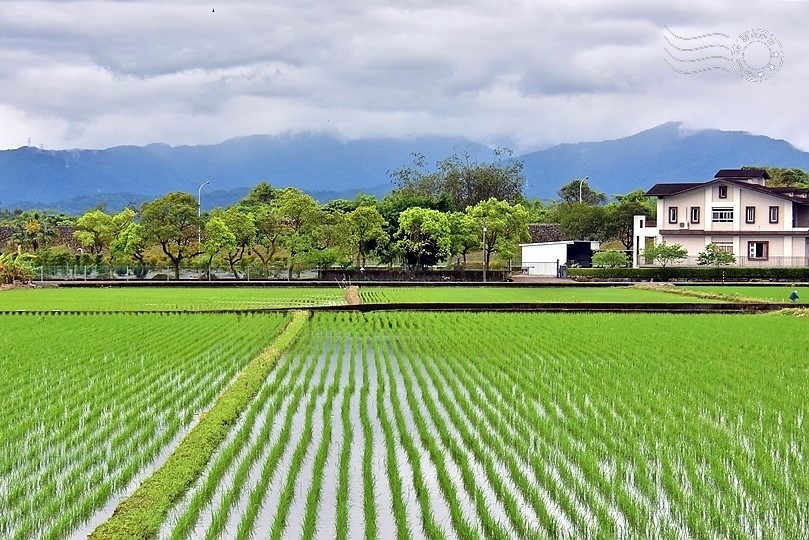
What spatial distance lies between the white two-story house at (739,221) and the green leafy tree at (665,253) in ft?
2.44

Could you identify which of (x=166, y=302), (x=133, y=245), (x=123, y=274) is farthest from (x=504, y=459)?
(x=133, y=245)

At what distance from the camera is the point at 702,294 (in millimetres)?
30984

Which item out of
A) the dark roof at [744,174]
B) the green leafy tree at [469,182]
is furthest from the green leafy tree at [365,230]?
the green leafy tree at [469,182]

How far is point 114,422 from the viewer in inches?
313

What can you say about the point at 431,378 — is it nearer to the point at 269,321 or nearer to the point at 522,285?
the point at 269,321

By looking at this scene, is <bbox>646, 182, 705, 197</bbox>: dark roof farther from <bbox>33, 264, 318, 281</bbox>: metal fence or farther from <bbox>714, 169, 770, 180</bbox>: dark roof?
<bbox>33, 264, 318, 281</bbox>: metal fence

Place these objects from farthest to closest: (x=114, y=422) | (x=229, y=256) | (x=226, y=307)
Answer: (x=229, y=256) → (x=226, y=307) → (x=114, y=422)

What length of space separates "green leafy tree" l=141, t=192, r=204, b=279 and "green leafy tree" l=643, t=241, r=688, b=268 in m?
23.6

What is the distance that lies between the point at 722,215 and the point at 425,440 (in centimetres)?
4136

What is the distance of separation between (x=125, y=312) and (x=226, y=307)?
3.17 metres

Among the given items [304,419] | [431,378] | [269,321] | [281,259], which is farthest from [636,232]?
[304,419]

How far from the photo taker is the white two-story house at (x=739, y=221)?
145 feet

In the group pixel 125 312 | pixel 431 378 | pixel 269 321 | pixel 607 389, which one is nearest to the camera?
pixel 607 389

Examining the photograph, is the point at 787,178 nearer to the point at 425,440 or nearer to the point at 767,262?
the point at 767,262
